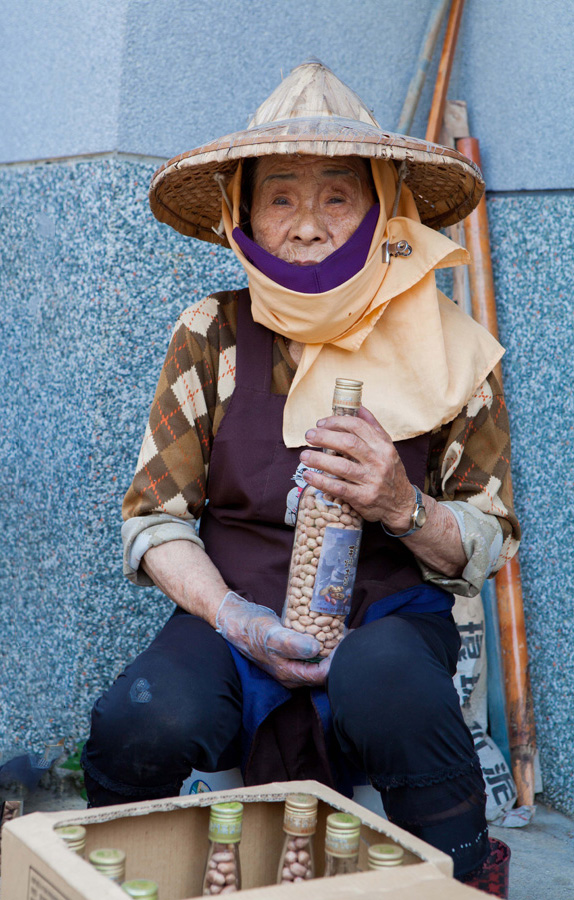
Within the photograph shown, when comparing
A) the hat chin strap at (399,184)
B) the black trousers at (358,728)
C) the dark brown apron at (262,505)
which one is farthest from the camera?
the hat chin strap at (399,184)

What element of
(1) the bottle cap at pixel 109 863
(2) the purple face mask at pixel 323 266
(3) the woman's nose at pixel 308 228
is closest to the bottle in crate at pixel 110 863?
(1) the bottle cap at pixel 109 863

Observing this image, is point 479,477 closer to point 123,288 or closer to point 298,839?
point 298,839

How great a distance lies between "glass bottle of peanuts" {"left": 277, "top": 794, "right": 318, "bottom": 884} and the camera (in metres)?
1.26

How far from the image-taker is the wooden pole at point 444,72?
301cm

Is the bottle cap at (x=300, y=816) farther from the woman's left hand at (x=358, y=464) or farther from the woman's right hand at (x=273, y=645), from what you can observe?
the woman's left hand at (x=358, y=464)

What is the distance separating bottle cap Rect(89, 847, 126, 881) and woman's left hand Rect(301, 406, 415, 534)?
76 centimetres

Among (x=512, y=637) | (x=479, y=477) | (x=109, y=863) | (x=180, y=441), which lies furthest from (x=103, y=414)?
(x=109, y=863)

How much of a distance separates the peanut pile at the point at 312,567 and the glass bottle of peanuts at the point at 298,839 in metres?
0.43

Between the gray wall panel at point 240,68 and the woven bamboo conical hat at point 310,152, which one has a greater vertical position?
the gray wall panel at point 240,68

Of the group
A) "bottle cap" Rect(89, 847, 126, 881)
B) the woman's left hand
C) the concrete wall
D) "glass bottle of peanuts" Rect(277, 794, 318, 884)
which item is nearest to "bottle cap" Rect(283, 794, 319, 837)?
"glass bottle of peanuts" Rect(277, 794, 318, 884)

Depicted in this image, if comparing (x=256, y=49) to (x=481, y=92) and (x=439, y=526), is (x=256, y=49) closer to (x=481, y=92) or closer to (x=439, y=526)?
(x=481, y=92)

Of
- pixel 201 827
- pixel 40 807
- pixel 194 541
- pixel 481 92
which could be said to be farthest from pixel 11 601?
pixel 481 92

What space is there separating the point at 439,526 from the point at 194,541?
0.52 meters

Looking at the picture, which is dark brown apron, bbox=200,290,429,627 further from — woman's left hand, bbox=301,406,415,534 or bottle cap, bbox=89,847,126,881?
bottle cap, bbox=89,847,126,881
